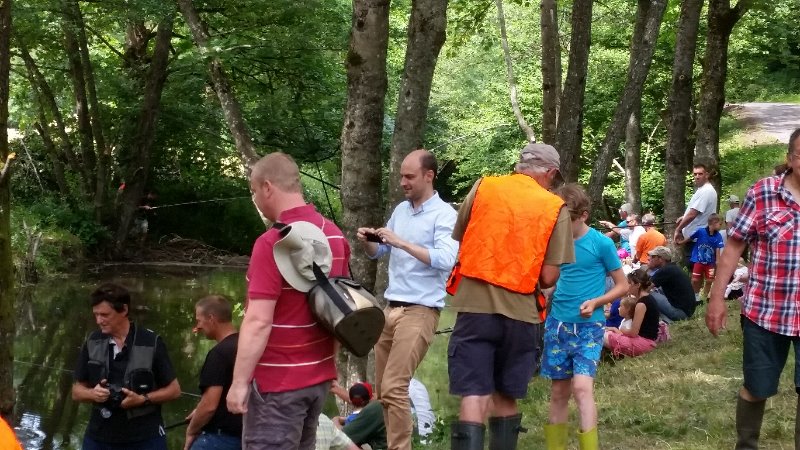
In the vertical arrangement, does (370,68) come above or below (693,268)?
above

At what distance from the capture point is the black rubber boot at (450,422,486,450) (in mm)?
5363

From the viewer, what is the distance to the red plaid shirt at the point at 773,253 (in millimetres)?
5234

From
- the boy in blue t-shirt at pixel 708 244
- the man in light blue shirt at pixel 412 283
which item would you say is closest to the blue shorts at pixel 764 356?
the man in light blue shirt at pixel 412 283

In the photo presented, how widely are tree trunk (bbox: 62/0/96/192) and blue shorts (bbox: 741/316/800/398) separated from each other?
59.8ft

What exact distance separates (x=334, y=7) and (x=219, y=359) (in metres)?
16.4

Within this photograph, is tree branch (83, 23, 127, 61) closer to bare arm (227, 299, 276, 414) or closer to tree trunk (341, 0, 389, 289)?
tree trunk (341, 0, 389, 289)

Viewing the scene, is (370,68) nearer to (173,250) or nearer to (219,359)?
(219,359)

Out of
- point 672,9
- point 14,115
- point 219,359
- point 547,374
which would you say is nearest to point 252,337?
point 219,359

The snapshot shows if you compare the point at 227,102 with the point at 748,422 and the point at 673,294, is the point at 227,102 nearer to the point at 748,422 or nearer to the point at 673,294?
the point at 673,294

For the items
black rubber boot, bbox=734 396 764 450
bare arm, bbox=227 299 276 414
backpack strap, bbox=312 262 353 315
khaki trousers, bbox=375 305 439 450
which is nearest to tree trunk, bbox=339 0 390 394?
khaki trousers, bbox=375 305 439 450

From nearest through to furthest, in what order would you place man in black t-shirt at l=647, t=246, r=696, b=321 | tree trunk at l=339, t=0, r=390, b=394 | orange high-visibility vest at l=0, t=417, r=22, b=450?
orange high-visibility vest at l=0, t=417, r=22, b=450 < tree trunk at l=339, t=0, r=390, b=394 < man in black t-shirt at l=647, t=246, r=696, b=321

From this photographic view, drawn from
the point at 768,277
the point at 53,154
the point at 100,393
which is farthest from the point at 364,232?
the point at 53,154

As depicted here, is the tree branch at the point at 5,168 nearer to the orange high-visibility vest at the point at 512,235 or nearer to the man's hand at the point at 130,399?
the man's hand at the point at 130,399

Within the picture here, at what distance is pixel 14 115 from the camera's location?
87.2 feet
